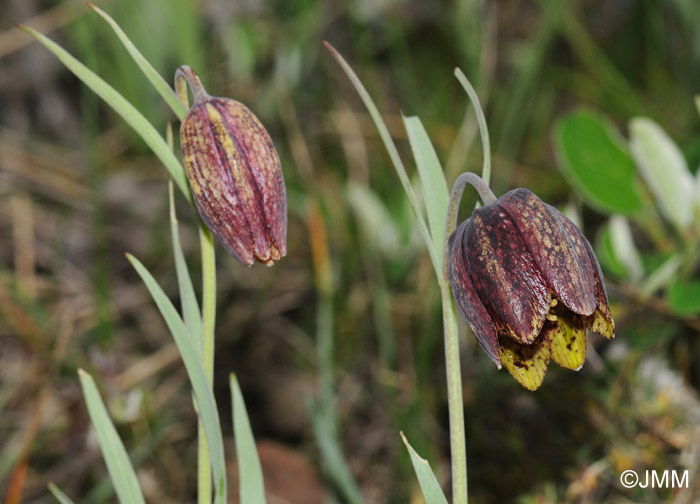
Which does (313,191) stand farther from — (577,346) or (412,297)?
(577,346)

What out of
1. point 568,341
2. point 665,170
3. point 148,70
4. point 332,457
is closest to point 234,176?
point 148,70

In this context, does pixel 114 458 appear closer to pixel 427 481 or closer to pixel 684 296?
pixel 427 481

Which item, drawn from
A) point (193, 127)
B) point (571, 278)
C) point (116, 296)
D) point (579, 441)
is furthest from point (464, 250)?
point (116, 296)

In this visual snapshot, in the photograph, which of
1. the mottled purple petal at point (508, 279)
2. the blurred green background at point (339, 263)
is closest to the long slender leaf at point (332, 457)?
the blurred green background at point (339, 263)

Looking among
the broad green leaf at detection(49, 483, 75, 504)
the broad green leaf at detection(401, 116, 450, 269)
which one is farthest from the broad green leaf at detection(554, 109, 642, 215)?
the broad green leaf at detection(49, 483, 75, 504)

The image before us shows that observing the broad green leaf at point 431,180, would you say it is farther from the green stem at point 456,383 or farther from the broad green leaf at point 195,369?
the broad green leaf at point 195,369

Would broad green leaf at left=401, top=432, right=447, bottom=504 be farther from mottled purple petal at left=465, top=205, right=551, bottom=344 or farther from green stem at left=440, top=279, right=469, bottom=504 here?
mottled purple petal at left=465, top=205, right=551, bottom=344
